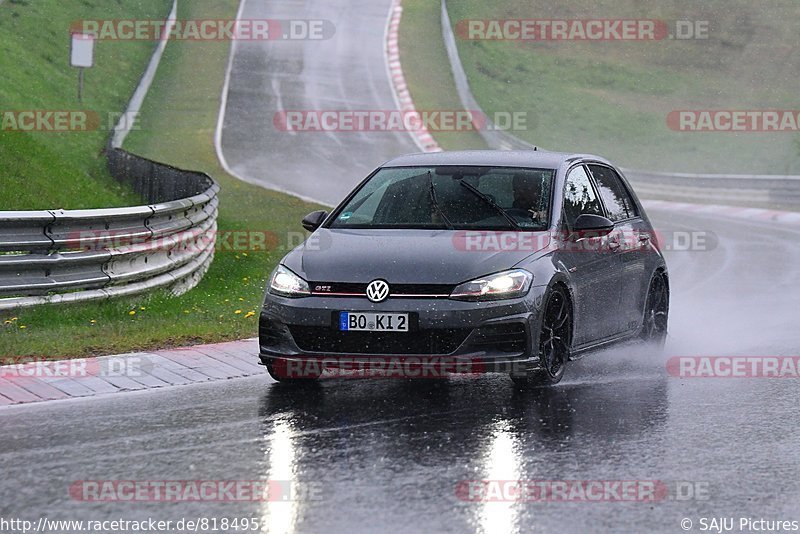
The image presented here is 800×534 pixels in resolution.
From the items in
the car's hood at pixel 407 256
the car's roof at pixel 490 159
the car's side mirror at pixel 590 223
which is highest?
the car's roof at pixel 490 159

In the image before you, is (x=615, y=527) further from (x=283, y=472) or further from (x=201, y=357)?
(x=201, y=357)

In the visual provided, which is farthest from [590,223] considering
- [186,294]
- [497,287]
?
[186,294]

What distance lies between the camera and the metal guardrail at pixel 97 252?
38.1 feet

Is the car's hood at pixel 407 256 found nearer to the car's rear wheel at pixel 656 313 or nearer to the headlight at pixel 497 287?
the headlight at pixel 497 287

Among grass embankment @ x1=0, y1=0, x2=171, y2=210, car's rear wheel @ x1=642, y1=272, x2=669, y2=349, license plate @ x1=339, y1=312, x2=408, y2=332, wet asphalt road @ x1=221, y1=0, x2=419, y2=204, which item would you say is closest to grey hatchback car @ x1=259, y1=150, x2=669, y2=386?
license plate @ x1=339, y1=312, x2=408, y2=332

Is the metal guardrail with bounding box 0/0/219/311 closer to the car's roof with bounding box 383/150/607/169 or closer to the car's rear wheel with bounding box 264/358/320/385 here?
the car's rear wheel with bounding box 264/358/320/385

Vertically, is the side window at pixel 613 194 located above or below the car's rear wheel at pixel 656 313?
above

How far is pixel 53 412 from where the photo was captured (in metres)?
8.38

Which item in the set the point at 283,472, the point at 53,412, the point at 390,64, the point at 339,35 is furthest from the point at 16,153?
the point at 339,35

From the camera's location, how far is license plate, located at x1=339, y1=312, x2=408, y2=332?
8758 millimetres

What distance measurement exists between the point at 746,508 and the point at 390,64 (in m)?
41.9

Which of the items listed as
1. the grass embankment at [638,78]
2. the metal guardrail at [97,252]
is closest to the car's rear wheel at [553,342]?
the metal guardrail at [97,252]

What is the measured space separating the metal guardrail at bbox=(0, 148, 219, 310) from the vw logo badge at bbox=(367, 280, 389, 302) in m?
3.87

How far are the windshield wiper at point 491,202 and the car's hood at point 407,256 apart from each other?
8.0 inches
